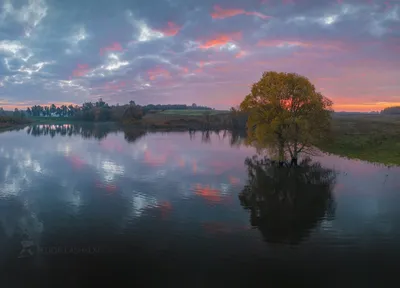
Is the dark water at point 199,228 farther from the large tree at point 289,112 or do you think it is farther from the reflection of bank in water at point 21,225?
the large tree at point 289,112

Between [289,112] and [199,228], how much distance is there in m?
37.2

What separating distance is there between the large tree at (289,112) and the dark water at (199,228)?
720 centimetres

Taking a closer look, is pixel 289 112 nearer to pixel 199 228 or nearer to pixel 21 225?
pixel 199 228

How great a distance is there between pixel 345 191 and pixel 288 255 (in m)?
23.0

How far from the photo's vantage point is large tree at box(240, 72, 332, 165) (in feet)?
184

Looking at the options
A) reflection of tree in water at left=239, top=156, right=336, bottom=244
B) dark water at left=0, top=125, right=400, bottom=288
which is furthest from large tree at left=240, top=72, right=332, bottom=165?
dark water at left=0, top=125, right=400, bottom=288

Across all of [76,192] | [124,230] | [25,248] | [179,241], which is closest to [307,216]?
[179,241]

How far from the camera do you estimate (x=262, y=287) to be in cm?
1919

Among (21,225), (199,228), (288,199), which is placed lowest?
(21,225)

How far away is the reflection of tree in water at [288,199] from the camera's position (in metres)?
28.6

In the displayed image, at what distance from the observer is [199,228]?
2852 centimetres

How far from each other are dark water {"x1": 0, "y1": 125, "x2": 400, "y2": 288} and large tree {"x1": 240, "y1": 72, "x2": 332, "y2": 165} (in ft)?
23.6

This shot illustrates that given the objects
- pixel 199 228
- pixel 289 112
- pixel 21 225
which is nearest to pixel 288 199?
pixel 199 228

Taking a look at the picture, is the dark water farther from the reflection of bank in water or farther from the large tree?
the large tree
